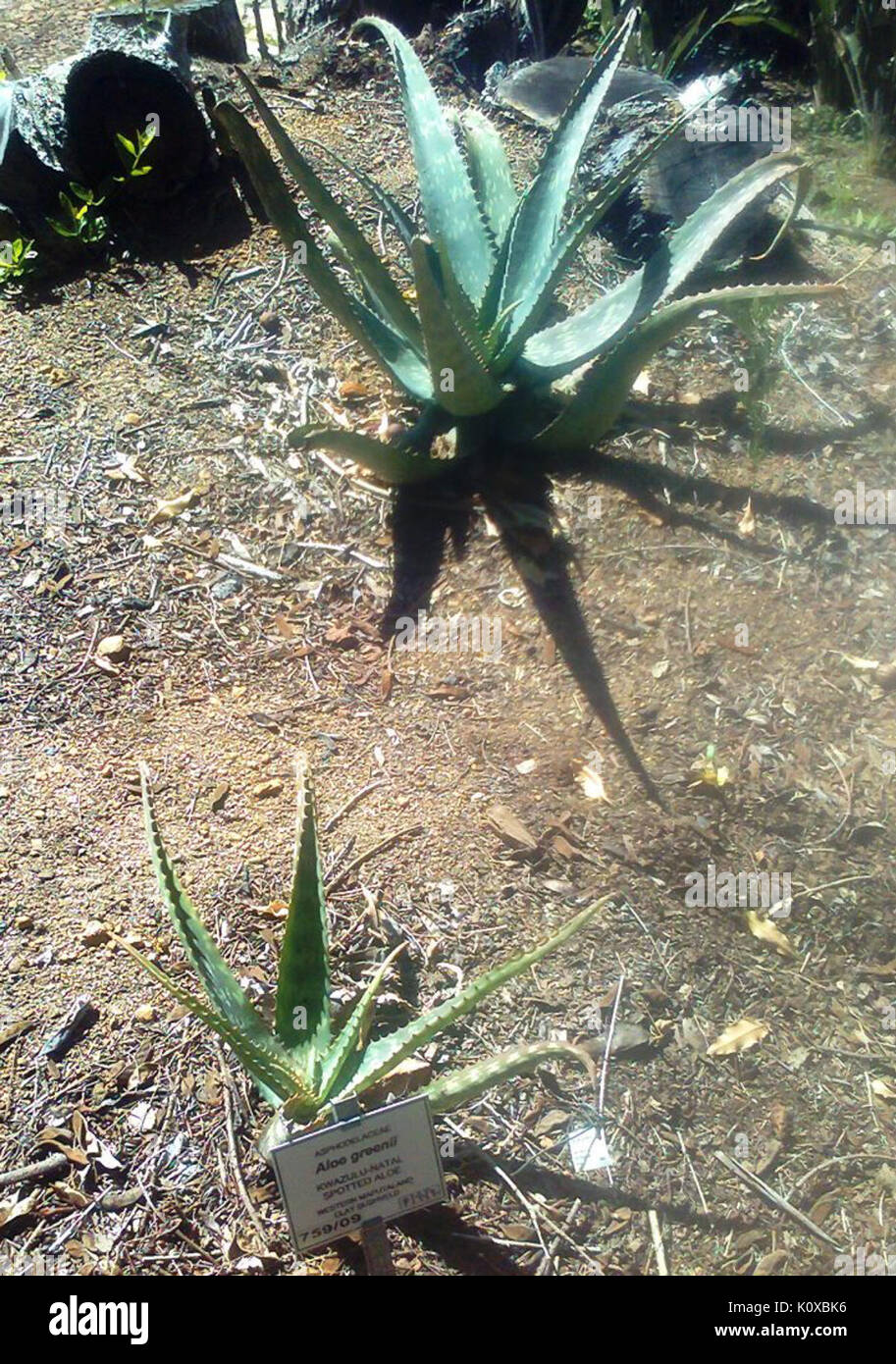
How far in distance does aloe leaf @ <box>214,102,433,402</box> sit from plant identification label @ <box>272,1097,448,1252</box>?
6.95 feet

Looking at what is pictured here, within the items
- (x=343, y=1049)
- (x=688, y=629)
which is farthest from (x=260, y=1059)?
(x=688, y=629)

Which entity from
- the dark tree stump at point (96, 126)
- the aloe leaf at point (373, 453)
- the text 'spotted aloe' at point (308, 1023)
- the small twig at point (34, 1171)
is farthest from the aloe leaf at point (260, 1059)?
the dark tree stump at point (96, 126)

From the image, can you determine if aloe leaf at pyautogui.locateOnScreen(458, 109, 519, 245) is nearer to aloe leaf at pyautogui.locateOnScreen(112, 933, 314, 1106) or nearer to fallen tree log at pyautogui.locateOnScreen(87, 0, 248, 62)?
fallen tree log at pyautogui.locateOnScreen(87, 0, 248, 62)

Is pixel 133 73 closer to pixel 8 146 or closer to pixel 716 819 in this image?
pixel 8 146

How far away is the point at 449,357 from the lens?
293 centimetres

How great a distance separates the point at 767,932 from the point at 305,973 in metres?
1.02

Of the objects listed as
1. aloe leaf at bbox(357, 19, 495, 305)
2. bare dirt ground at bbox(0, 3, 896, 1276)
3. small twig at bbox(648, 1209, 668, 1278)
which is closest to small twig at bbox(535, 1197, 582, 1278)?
bare dirt ground at bbox(0, 3, 896, 1276)

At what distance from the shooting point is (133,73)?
4031 mm

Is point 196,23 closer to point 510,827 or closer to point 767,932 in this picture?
point 510,827

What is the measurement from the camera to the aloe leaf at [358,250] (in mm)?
2928

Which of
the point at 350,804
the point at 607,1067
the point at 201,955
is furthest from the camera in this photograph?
the point at 350,804

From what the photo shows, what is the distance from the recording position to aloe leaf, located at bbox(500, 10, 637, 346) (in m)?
3.11

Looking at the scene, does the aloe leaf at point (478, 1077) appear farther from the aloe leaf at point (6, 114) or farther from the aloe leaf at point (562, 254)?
the aloe leaf at point (6, 114)

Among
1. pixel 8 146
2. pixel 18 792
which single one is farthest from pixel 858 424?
pixel 8 146
